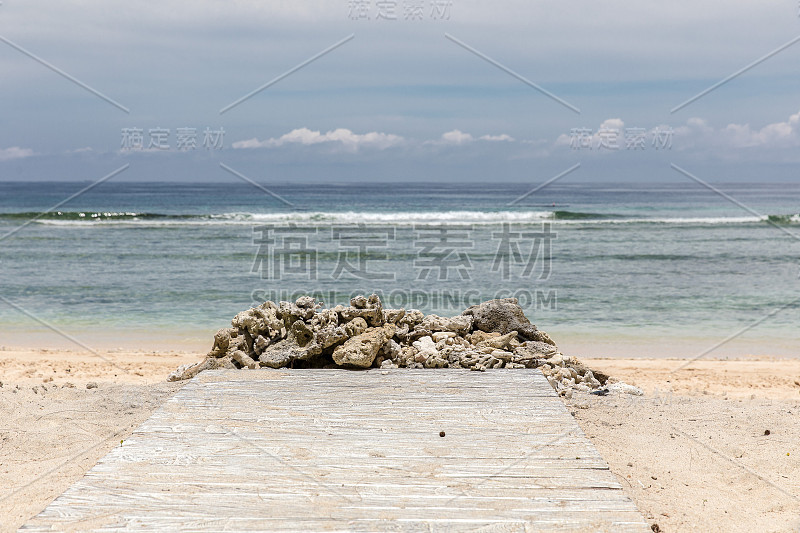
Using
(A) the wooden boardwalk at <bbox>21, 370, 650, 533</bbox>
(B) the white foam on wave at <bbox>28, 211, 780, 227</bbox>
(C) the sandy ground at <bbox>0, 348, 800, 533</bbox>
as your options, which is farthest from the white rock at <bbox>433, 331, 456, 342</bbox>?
(B) the white foam on wave at <bbox>28, 211, 780, 227</bbox>

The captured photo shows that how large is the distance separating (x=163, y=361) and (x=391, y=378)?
15.6 ft

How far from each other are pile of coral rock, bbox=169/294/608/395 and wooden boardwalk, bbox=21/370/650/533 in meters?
0.76

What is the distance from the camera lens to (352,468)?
3.77 meters

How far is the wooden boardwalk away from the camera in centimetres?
320

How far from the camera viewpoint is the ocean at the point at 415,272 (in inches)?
464

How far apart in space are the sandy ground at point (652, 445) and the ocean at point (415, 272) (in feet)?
Result: 13.7

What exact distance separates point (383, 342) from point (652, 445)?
2.39 m
